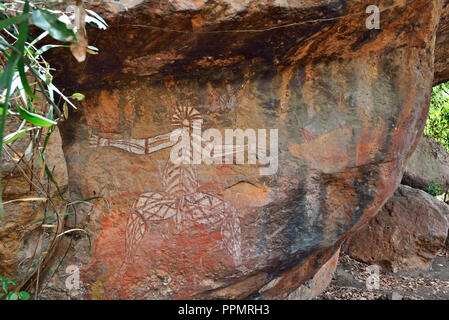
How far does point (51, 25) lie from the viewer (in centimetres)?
70

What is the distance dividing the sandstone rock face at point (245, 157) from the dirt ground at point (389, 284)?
1167 mm

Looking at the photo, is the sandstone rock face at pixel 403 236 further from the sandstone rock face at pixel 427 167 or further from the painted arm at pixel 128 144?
the painted arm at pixel 128 144

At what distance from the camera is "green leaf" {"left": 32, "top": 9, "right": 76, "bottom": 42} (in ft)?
2.25

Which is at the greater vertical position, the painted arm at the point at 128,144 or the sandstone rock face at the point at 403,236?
the painted arm at the point at 128,144

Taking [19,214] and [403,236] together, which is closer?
[19,214]

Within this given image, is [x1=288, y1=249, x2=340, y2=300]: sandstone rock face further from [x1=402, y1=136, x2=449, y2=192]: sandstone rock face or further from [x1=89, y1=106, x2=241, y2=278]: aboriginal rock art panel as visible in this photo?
[x1=402, y1=136, x2=449, y2=192]: sandstone rock face

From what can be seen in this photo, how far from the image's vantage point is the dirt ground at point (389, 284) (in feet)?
10.7

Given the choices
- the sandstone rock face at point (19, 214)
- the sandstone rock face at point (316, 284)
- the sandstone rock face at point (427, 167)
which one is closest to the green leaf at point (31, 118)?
the sandstone rock face at point (19, 214)

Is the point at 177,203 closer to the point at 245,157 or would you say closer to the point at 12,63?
the point at 245,157

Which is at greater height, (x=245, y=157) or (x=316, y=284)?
(x=245, y=157)

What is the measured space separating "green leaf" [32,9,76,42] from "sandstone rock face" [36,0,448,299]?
1.53 meters

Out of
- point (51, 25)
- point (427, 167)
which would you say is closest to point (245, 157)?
point (51, 25)

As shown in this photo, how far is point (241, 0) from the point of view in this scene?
189 cm

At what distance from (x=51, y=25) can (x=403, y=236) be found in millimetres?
3970
